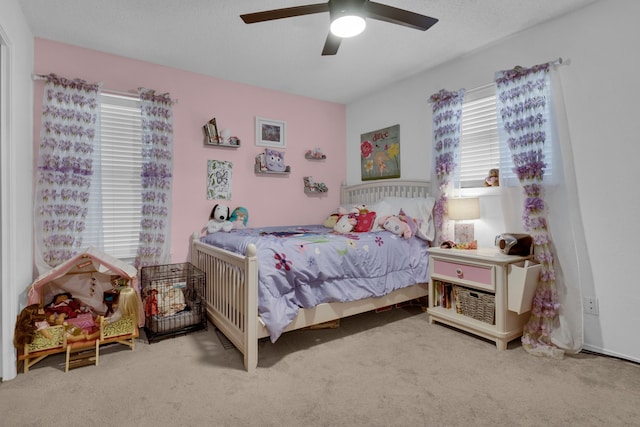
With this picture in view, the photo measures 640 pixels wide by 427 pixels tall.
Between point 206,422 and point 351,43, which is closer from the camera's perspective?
point 206,422

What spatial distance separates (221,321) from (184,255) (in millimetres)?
1092

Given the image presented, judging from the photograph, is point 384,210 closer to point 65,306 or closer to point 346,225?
point 346,225

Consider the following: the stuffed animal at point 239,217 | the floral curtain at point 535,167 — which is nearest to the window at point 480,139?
the floral curtain at point 535,167

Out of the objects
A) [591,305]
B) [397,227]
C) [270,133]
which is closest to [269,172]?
[270,133]

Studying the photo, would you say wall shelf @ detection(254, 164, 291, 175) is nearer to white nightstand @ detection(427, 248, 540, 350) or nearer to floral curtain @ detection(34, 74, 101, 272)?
floral curtain @ detection(34, 74, 101, 272)

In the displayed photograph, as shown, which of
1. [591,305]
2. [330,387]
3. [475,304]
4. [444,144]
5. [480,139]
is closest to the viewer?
[330,387]

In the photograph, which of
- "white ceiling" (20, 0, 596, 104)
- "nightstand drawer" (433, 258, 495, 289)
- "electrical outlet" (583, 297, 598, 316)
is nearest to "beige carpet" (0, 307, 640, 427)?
"electrical outlet" (583, 297, 598, 316)

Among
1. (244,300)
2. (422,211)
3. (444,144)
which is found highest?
(444,144)

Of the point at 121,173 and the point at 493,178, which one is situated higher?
the point at 121,173

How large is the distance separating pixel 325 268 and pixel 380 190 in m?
1.88

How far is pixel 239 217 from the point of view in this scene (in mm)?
3623

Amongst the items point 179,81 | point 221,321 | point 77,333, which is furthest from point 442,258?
point 179,81

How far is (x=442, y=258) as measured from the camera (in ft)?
9.27

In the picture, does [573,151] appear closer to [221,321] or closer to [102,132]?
[221,321]
